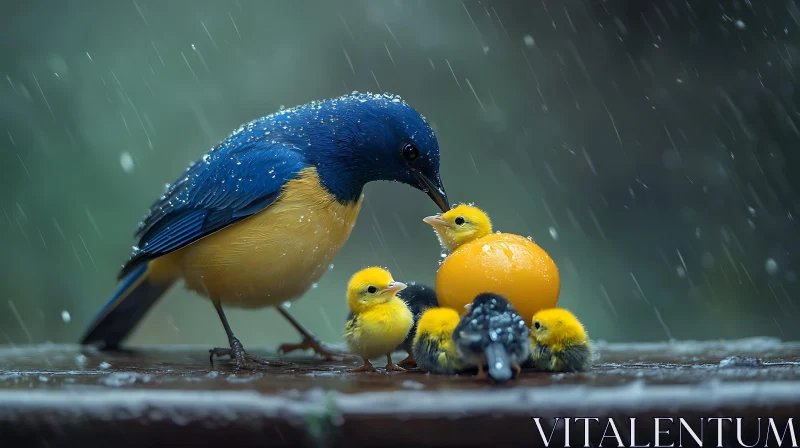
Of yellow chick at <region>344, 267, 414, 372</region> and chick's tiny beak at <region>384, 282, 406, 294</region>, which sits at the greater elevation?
chick's tiny beak at <region>384, 282, 406, 294</region>

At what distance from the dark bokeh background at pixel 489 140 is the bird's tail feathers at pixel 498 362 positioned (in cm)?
389

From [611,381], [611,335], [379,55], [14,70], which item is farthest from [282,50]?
[611,381]

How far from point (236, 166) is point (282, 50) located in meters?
4.01

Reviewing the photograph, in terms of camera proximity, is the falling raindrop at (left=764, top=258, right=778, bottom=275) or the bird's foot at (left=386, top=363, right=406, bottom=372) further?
the falling raindrop at (left=764, top=258, right=778, bottom=275)

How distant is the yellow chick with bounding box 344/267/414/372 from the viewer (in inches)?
104

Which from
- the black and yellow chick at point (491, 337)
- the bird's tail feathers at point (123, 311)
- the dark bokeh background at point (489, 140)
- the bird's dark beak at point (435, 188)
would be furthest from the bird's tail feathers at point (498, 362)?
the dark bokeh background at point (489, 140)

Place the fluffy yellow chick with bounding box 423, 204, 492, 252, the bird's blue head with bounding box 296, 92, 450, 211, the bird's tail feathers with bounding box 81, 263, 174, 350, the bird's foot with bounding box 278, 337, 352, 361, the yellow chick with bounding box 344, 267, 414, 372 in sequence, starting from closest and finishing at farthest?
1. the yellow chick with bounding box 344, 267, 414, 372
2. the fluffy yellow chick with bounding box 423, 204, 492, 252
3. the bird's blue head with bounding box 296, 92, 450, 211
4. the bird's foot with bounding box 278, 337, 352, 361
5. the bird's tail feathers with bounding box 81, 263, 174, 350

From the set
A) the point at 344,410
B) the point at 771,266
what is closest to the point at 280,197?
the point at 344,410

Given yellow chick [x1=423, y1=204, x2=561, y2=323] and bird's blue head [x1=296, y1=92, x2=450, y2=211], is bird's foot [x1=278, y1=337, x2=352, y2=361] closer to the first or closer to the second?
bird's blue head [x1=296, y1=92, x2=450, y2=211]

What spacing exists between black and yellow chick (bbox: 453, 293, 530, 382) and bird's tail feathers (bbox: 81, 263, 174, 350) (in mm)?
1899

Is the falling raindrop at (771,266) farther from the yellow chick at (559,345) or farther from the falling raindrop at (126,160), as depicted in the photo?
the falling raindrop at (126,160)

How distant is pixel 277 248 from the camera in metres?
2.94

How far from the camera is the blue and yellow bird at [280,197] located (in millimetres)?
2990

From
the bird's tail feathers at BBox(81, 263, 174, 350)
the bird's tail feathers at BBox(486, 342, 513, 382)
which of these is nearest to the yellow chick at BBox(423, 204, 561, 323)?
the bird's tail feathers at BBox(486, 342, 513, 382)
